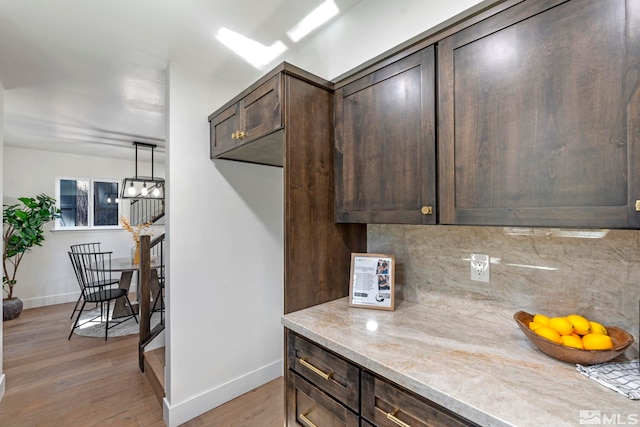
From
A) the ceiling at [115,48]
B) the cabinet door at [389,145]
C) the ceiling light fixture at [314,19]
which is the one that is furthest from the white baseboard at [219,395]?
the ceiling light fixture at [314,19]

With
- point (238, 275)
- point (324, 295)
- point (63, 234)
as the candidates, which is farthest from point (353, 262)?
point (63, 234)

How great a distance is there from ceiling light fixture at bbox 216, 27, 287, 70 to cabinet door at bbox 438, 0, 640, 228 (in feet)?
3.87

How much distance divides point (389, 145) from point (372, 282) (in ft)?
2.29

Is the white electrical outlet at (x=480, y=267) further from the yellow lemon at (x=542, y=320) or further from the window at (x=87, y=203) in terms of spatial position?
the window at (x=87, y=203)

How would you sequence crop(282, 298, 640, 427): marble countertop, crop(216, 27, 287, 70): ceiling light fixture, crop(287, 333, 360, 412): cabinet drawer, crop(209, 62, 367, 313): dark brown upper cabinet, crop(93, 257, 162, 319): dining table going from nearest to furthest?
crop(282, 298, 640, 427): marble countertop, crop(287, 333, 360, 412): cabinet drawer, crop(209, 62, 367, 313): dark brown upper cabinet, crop(216, 27, 287, 70): ceiling light fixture, crop(93, 257, 162, 319): dining table

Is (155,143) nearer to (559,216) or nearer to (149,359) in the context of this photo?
(149,359)

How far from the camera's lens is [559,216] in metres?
0.90

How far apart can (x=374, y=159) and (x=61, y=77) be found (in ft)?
8.31

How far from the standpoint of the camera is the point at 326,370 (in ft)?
3.87

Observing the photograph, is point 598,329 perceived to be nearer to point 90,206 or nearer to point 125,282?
point 125,282

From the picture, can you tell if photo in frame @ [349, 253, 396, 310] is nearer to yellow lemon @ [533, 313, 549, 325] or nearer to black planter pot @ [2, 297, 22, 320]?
yellow lemon @ [533, 313, 549, 325]

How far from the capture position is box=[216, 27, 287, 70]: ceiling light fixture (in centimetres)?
178

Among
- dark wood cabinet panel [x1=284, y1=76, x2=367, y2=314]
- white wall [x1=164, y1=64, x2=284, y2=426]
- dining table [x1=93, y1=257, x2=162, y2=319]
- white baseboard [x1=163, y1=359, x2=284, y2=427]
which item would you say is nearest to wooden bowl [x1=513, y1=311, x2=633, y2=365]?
dark wood cabinet panel [x1=284, y1=76, x2=367, y2=314]

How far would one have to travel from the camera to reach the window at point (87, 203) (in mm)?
4812
